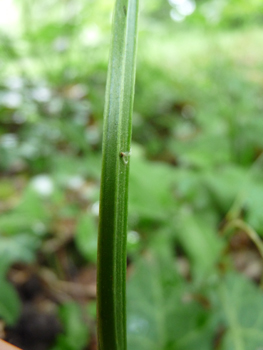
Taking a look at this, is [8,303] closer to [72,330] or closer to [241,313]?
[72,330]

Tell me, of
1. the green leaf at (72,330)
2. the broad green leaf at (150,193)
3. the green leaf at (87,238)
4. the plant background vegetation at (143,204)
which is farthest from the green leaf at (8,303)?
the broad green leaf at (150,193)

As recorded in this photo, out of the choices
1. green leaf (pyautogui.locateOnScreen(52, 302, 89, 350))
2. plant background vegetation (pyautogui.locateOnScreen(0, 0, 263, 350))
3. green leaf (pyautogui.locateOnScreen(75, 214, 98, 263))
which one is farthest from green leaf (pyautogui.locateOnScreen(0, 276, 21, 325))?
green leaf (pyautogui.locateOnScreen(75, 214, 98, 263))

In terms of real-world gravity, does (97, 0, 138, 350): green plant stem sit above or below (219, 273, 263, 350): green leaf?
above

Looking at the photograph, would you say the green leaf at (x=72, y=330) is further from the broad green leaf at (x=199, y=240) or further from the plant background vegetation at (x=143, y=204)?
the broad green leaf at (x=199, y=240)

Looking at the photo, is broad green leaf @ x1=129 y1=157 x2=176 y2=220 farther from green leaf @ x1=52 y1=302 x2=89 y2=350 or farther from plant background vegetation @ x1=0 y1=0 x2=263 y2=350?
green leaf @ x1=52 y1=302 x2=89 y2=350

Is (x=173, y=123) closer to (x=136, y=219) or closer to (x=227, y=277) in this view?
(x=136, y=219)

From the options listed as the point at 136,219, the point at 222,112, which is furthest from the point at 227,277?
the point at 222,112
